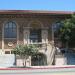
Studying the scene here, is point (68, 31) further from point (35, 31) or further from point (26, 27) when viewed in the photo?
point (26, 27)

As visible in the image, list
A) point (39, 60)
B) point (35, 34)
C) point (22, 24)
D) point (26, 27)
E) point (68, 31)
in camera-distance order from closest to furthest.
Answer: point (39, 60) → point (68, 31) → point (26, 27) → point (22, 24) → point (35, 34)

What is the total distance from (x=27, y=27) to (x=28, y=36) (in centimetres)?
132

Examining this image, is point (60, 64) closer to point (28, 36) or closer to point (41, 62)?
point (41, 62)

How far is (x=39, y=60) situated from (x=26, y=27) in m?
5.88

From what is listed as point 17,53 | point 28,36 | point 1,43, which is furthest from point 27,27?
point 17,53

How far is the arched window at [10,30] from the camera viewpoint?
49.4m

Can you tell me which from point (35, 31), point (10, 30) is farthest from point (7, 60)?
point (35, 31)

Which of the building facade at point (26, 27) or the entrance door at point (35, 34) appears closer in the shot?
the building facade at point (26, 27)

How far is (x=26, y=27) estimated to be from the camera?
4934 cm

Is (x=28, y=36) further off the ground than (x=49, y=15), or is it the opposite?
(x=49, y=15)

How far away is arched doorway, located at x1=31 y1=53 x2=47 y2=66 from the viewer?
45.6m

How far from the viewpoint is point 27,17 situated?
163 feet

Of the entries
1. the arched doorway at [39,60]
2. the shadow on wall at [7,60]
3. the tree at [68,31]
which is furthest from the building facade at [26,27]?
the shadow on wall at [7,60]

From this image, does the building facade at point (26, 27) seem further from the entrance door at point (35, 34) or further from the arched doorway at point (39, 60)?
the arched doorway at point (39, 60)
